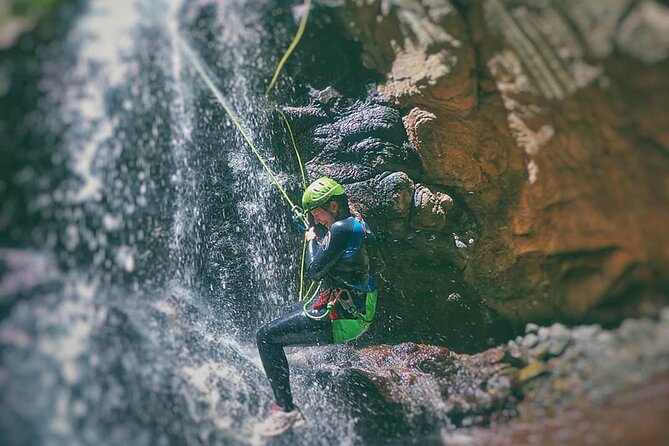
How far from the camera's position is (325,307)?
523 cm

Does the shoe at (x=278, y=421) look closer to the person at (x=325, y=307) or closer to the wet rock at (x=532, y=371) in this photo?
the person at (x=325, y=307)

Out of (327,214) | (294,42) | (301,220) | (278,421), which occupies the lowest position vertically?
(278,421)

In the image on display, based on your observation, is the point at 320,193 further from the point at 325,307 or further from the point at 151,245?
the point at 151,245

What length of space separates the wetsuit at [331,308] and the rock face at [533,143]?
1.74 meters

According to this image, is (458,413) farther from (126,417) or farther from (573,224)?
(126,417)

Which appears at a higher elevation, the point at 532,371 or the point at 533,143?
the point at 533,143

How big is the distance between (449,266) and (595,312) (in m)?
2.31

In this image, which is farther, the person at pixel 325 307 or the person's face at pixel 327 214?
the person's face at pixel 327 214

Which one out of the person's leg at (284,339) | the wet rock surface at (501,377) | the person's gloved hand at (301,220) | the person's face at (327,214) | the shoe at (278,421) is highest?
the person's face at (327,214)

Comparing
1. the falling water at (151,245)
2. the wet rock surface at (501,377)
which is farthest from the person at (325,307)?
the wet rock surface at (501,377)

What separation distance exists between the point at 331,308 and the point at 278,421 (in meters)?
1.48

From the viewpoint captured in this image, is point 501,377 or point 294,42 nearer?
point 501,377

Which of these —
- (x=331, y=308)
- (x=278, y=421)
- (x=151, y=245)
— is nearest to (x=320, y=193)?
(x=331, y=308)

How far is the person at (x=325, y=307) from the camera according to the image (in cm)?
505
